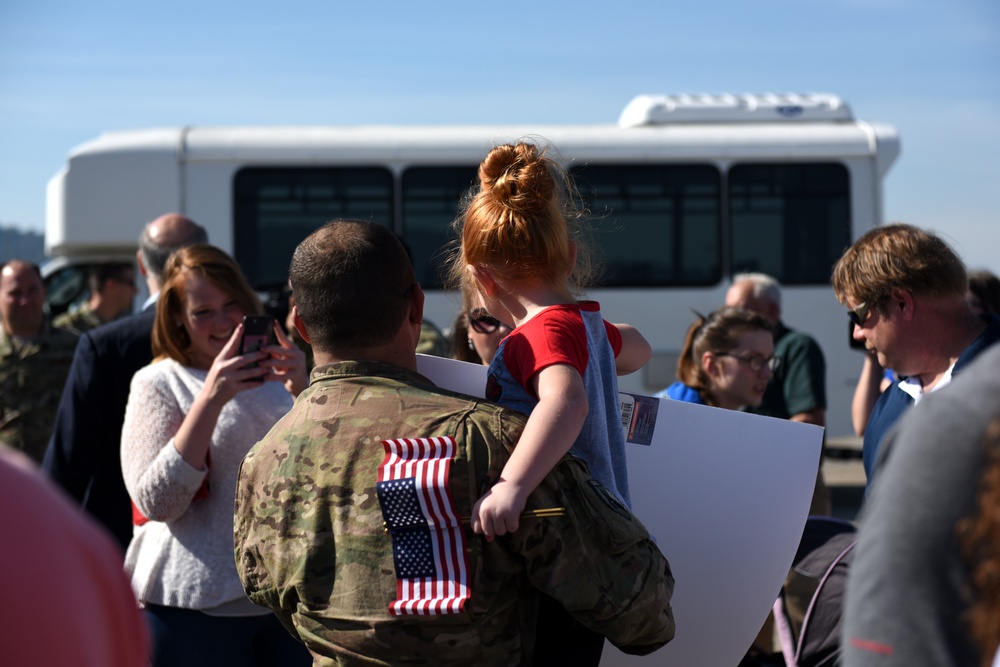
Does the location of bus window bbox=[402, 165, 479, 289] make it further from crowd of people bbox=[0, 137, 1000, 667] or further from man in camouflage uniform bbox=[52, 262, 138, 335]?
crowd of people bbox=[0, 137, 1000, 667]

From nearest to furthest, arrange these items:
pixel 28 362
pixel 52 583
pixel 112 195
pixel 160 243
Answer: pixel 52 583, pixel 160 243, pixel 28 362, pixel 112 195

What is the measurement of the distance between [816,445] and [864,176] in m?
8.92

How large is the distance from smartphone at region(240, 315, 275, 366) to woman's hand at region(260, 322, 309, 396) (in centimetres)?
2

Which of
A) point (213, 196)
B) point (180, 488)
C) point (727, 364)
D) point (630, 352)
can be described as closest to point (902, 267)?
point (630, 352)

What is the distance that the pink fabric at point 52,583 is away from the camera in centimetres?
84

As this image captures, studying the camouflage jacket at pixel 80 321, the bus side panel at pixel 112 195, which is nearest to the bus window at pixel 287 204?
the bus side panel at pixel 112 195

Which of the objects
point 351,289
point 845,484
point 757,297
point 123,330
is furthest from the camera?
point 845,484

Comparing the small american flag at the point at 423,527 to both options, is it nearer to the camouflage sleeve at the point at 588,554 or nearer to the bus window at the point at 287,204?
the camouflage sleeve at the point at 588,554

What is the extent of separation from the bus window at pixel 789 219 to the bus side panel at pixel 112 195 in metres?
5.53

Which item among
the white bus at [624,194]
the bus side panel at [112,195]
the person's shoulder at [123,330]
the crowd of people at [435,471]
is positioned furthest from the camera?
the white bus at [624,194]

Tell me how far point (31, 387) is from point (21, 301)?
64 centimetres

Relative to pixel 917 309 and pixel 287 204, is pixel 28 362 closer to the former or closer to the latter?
pixel 287 204

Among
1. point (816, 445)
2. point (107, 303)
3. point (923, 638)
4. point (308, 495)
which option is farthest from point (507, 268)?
point (107, 303)

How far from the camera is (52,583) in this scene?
0.85 metres
